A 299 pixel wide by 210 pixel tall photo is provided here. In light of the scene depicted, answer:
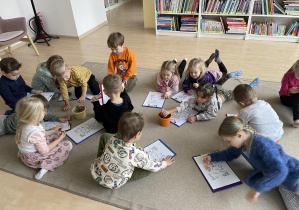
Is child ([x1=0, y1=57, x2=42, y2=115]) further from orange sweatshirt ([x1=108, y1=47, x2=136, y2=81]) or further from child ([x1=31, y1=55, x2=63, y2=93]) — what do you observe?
orange sweatshirt ([x1=108, y1=47, x2=136, y2=81])

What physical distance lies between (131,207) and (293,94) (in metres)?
2.08

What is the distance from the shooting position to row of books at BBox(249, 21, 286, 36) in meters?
4.05

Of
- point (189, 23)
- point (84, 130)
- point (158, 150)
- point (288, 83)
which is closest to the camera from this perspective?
point (158, 150)

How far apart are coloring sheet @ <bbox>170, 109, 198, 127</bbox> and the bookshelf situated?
8.43ft

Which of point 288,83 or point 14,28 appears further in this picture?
point 14,28

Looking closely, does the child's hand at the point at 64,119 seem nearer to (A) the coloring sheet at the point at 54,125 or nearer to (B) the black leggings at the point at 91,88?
(A) the coloring sheet at the point at 54,125

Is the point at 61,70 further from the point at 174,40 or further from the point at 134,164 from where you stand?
the point at 174,40

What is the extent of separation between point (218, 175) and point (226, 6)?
3.45 m

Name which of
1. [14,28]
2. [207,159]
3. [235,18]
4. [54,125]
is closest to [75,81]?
[54,125]

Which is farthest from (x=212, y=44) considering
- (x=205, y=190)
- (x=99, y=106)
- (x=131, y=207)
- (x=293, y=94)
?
(x=131, y=207)

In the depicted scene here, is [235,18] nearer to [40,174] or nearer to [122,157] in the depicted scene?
[122,157]

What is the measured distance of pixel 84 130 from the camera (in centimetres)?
233

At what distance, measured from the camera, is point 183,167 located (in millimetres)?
1892

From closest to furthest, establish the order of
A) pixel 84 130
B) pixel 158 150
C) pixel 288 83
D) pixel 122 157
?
pixel 122 157, pixel 158 150, pixel 84 130, pixel 288 83
